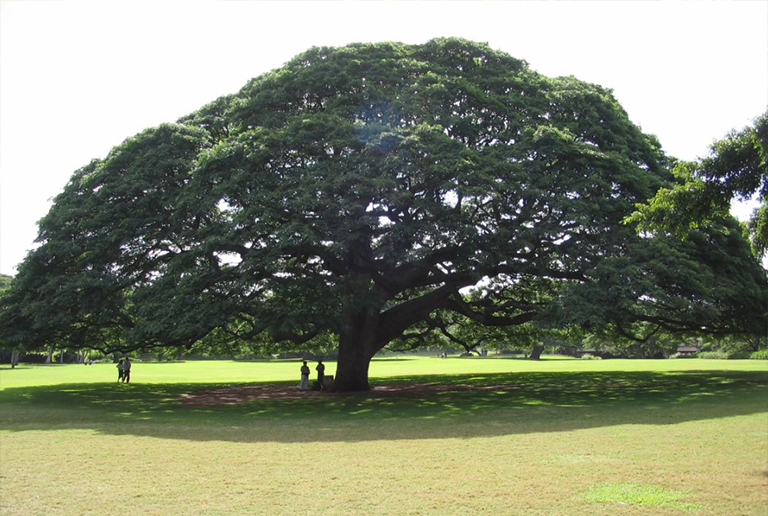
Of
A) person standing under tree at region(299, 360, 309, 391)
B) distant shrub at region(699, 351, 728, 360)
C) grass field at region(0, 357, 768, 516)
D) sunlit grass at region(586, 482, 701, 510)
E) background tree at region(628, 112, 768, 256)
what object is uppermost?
background tree at region(628, 112, 768, 256)

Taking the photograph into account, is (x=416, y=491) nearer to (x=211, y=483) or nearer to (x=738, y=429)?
(x=211, y=483)

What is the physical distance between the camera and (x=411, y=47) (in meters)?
25.5

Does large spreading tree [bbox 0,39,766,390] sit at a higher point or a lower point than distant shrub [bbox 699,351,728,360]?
higher

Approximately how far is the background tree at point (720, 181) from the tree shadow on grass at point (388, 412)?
469 cm

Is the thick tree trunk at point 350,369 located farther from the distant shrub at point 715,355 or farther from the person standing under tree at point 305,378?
the distant shrub at point 715,355

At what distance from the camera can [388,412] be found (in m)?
17.4

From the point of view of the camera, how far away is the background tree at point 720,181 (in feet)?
33.2

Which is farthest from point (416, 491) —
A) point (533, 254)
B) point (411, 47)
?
point (411, 47)

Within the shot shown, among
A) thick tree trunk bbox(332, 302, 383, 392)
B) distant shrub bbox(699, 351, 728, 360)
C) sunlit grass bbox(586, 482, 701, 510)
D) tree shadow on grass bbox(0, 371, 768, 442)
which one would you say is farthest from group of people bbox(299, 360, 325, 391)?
distant shrub bbox(699, 351, 728, 360)

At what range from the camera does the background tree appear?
10.1 meters

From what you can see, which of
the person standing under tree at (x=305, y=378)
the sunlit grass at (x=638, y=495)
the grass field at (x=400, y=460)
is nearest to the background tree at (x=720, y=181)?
the grass field at (x=400, y=460)

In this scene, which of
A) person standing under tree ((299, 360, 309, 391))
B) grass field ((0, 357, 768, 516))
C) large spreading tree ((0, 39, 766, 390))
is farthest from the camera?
person standing under tree ((299, 360, 309, 391))

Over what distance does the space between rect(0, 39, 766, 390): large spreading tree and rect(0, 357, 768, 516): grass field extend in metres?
4.18

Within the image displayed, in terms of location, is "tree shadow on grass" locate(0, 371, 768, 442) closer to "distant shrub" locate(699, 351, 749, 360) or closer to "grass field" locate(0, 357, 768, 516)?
"grass field" locate(0, 357, 768, 516)
